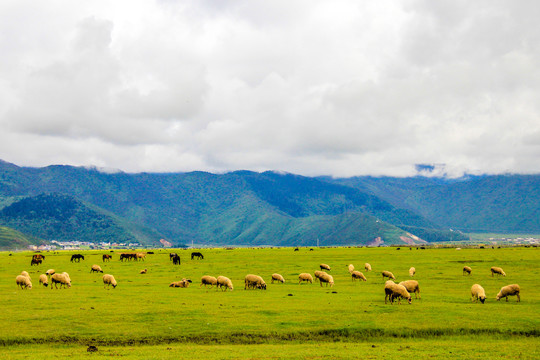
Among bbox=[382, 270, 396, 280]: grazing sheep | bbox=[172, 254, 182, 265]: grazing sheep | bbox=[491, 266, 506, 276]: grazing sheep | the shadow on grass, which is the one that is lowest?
bbox=[172, 254, 182, 265]: grazing sheep

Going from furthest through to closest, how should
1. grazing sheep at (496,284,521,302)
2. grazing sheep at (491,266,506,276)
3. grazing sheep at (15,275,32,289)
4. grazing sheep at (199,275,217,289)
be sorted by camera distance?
1. grazing sheep at (491,266,506,276)
2. grazing sheep at (199,275,217,289)
3. grazing sheep at (15,275,32,289)
4. grazing sheep at (496,284,521,302)

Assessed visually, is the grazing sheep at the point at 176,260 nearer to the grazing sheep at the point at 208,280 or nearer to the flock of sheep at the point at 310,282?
the flock of sheep at the point at 310,282

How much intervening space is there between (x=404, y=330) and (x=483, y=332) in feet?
17.9

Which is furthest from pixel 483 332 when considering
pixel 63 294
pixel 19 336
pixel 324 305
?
pixel 63 294

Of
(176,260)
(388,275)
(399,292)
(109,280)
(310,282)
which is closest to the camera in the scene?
(399,292)

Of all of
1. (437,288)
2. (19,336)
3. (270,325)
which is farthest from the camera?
(437,288)

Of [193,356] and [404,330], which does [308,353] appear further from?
[404,330]

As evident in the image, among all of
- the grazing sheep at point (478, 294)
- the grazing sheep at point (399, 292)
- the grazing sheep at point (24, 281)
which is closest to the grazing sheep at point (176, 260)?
the grazing sheep at point (24, 281)

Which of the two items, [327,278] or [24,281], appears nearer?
[24,281]

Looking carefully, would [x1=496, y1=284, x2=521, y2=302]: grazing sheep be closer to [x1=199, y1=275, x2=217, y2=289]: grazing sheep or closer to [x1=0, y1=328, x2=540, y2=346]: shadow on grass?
[x1=0, y1=328, x2=540, y2=346]: shadow on grass

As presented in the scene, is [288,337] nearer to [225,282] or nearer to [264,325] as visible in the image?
[264,325]

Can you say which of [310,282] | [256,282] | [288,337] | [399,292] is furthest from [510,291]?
[256,282]

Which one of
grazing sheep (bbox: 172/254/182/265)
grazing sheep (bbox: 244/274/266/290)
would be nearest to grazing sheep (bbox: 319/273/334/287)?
grazing sheep (bbox: 244/274/266/290)

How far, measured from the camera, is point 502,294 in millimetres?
42969
